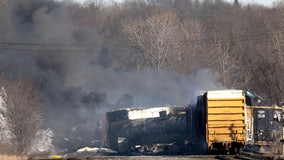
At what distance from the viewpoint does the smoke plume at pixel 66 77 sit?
51.0m

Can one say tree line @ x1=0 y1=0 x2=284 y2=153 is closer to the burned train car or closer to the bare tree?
the bare tree

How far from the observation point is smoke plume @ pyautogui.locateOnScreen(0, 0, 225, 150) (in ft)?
167

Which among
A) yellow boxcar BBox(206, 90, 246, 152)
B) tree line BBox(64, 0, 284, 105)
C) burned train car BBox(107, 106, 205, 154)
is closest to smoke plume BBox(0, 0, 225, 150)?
burned train car BBox(107, 106, 205, 154)

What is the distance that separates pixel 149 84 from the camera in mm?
51625

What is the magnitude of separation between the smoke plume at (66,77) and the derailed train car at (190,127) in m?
6.37

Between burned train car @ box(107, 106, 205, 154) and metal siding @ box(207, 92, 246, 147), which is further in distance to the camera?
burned train car @ box(107, 106, 205, 154)

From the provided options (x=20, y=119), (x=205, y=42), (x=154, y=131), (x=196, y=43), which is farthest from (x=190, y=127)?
(x=205, y=42)

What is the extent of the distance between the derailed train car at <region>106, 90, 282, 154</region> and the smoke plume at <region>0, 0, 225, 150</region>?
20.9 feet

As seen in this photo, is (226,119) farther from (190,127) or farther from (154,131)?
(154,131)

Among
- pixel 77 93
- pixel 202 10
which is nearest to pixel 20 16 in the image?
pixel 77 93

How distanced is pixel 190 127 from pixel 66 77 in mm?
20815

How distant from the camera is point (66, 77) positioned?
54188mm

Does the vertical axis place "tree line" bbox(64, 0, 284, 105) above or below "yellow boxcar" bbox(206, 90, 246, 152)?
above

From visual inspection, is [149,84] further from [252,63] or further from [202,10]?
Answer: [202,10]
